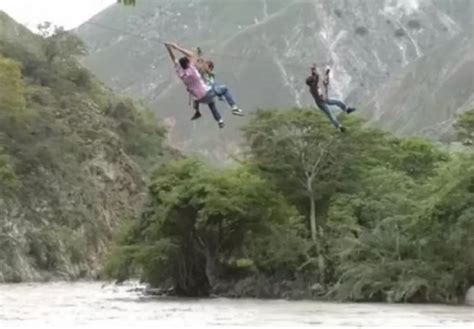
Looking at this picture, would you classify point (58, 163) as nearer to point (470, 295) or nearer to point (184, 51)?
point (470, 295)

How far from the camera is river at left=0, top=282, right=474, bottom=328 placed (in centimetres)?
2922

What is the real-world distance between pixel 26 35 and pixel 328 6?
67.1 m

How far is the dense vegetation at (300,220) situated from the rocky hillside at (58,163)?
→ 19.6 m

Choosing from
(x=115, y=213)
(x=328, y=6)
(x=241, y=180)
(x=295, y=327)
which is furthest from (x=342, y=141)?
(x=328, y=6)

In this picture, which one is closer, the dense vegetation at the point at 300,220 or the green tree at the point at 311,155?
the dense vegetation at the point at 300,220

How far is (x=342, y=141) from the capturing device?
44469mm

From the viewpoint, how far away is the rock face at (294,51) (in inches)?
5458

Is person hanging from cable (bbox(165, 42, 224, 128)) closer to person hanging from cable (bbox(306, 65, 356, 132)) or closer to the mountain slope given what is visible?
person hanging from cable (bbox(306, 65, 356, 132))

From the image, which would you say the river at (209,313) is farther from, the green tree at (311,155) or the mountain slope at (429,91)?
the mountain slope at (429,91)

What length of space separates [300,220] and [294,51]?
11880cm

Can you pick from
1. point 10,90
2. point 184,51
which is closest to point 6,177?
point 10,90

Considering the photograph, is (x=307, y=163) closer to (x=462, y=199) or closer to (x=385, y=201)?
(x=385, y=201)

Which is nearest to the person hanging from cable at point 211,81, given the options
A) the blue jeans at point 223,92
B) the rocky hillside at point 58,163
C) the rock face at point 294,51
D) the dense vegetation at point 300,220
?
the blue jeans at point 223,92

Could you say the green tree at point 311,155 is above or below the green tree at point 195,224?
above
